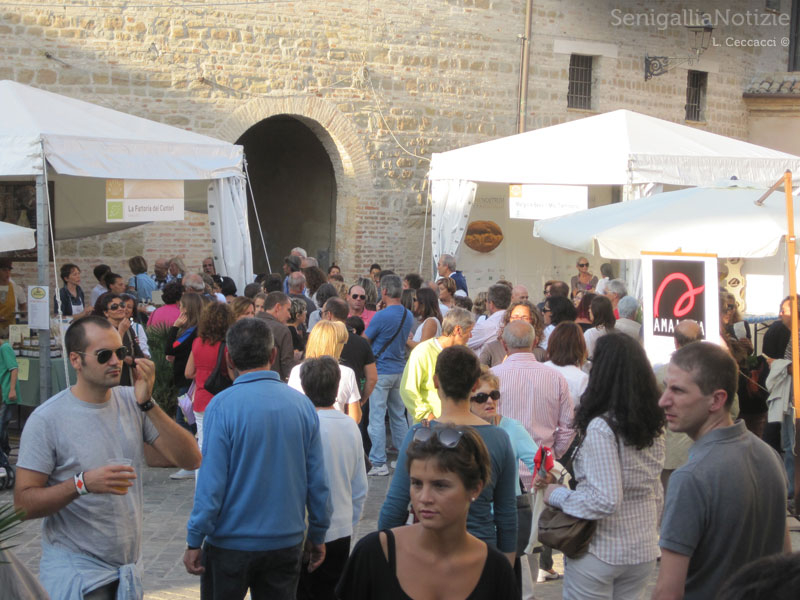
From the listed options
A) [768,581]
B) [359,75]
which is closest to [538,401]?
[768,581]

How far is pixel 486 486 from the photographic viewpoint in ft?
12.2

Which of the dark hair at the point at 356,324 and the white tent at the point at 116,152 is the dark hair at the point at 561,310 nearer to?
the dark hair at the point at 356,324

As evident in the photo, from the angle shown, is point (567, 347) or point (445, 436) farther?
point (567, 347)

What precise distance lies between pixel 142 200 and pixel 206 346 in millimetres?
3204

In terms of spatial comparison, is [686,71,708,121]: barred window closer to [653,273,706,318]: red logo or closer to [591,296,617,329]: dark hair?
[591,296,617,329]: dark hair

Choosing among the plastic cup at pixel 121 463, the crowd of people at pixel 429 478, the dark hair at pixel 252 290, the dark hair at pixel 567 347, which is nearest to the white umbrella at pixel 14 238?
the dark hair at pixel 252 290

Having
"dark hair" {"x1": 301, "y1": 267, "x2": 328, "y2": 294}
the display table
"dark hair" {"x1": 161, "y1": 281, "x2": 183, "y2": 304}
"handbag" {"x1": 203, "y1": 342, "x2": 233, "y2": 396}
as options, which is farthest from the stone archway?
"handbag" {"x1": 203, "y1": 342, "x2": 233, "y2": 396}

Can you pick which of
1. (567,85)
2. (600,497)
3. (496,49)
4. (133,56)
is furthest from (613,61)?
(600,497)

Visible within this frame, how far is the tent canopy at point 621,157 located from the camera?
490 inches

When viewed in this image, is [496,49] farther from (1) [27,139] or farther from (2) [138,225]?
(1) [27,139]

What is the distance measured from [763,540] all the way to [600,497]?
72 centimetres

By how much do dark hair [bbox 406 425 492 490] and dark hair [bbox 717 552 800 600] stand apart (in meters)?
1.28

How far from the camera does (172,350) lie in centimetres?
784

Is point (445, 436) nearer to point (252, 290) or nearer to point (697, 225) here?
point (697, 225)
